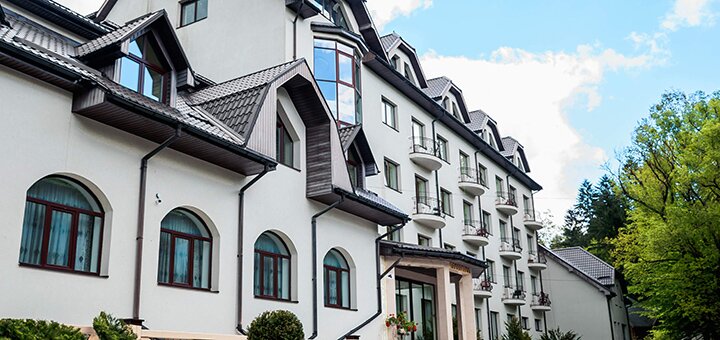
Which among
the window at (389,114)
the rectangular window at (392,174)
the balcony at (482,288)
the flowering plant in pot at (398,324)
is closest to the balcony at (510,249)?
the balcony at (482,288)

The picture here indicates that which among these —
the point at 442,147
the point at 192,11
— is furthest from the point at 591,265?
the point at 192,11

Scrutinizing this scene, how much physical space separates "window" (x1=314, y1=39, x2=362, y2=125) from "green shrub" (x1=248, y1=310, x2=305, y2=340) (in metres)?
11.1

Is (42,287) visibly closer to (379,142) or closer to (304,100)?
(304,100)

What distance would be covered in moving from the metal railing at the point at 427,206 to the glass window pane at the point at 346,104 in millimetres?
6320

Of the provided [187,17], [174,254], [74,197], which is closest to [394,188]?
[187,17]

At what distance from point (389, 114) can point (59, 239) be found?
1894cm

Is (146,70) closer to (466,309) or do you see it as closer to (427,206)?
(466,309)

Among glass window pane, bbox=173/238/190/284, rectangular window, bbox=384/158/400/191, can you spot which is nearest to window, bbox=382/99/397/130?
rectangular window, bbox=384/158/400/191

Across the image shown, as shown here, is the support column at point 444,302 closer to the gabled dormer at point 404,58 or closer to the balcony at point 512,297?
the gabled dormer at point 404,58

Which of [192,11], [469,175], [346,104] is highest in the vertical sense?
[192,11]

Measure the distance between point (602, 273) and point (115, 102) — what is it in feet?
136

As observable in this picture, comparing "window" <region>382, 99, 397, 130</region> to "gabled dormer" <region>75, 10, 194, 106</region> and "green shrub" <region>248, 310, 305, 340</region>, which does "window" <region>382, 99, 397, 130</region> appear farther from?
"green shrub" <region>248, 310, 305, 340</region>

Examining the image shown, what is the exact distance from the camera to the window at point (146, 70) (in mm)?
13539

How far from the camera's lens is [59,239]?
1111cm
